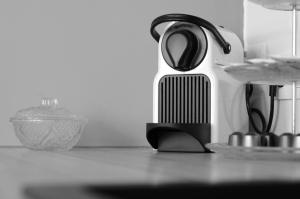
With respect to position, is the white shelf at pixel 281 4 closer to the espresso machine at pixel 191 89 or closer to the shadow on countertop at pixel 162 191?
the espresso machine at pixel 191 89

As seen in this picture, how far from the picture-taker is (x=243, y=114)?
1321mm

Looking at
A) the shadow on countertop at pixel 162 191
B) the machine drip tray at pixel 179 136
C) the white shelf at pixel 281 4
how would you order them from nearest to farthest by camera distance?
1. the shadow on countertop at pixel 162 191
2. the white shelf at pixel 281 4
3. the machine drip tray at pixel 179 136

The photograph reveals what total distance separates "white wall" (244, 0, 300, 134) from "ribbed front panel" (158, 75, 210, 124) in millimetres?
220

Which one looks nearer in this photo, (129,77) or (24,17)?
(24,17)

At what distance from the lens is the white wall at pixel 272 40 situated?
1352 millimetres

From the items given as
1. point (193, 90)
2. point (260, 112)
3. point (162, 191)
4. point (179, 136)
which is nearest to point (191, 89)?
point (193, 90)

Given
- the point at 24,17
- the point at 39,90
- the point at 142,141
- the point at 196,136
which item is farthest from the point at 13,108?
the point at 196,136

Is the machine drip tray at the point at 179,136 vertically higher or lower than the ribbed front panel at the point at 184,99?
lower

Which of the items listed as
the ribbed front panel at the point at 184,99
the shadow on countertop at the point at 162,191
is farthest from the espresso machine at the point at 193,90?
the shadow on countertop at the point at 162,191

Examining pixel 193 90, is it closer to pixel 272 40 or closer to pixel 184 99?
pixel 184 99

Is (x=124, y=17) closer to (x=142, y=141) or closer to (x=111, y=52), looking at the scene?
(x=111, y=52)

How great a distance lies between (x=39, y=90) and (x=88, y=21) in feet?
0.72

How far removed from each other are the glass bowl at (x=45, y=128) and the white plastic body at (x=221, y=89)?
0.19 metres

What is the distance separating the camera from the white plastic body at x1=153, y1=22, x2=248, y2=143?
119 centimetres
